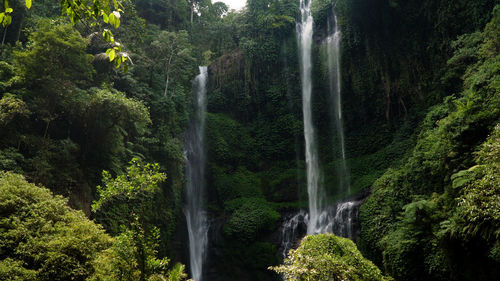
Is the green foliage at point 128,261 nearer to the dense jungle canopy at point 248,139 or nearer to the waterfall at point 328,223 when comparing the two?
the dense jungle canopy at point 248,139

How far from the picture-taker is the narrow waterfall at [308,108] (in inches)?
723

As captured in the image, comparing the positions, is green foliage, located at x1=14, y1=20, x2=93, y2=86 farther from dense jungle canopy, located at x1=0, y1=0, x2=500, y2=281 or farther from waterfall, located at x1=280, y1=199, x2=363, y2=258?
waterfall, located at x1=280, y1=199, x2=363, y2=258

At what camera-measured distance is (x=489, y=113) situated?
876 centimetres

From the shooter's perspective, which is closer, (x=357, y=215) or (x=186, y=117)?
(x=357, y=215)

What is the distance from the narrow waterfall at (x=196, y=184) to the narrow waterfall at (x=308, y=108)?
636cm

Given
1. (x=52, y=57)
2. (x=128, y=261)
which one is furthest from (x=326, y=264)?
(x=52, y=57)

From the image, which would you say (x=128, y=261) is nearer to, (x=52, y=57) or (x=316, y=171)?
(x=52, y=57)

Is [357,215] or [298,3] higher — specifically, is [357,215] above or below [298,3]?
below

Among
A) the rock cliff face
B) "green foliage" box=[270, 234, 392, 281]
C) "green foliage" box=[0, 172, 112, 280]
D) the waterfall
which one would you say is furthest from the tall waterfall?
"green foliage" box=[0, 172, 112, 280]

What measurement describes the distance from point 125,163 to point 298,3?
57.1 ft

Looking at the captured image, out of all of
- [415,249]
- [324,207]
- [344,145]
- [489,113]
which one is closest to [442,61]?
[344,145]

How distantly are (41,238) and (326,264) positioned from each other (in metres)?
5.95

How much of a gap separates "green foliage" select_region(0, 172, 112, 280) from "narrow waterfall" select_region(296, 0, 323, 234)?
12379 mm

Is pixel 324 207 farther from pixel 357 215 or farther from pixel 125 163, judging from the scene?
pixel 125 163
